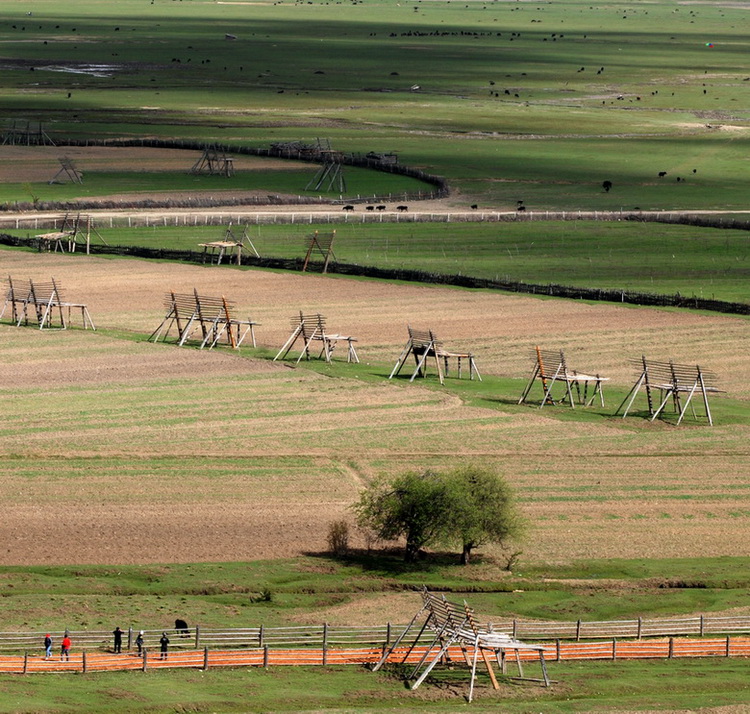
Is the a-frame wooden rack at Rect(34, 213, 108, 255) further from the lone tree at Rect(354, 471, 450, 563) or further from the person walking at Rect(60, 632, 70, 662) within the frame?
the person walking at Rect(60, 632, 70, 662)

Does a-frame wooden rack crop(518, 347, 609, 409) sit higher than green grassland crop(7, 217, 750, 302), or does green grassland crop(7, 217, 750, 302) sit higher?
green grassland crop(7, 217, 750, 302)

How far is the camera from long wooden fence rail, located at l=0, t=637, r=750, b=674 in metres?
40.2

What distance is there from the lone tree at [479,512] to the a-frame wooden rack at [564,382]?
64.0 ft

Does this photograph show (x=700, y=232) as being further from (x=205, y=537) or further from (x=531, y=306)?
(x=205, y=537)

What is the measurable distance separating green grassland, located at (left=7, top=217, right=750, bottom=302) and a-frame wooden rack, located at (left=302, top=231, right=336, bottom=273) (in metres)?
1.26

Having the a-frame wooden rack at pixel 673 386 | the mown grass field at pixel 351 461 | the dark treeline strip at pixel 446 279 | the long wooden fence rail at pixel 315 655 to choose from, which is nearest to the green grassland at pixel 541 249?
the mown grass field at pixel 351 461

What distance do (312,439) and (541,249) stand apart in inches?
1947

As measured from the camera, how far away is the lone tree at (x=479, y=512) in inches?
1977

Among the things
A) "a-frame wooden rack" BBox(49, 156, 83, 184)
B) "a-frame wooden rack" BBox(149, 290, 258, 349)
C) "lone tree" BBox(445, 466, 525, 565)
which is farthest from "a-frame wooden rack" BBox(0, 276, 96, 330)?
"a-frame wooden rack" BBox(49, 156, 83, 184)

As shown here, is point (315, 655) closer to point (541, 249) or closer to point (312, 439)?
point (312, 439)

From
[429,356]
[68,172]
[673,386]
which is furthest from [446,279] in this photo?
[68,172]

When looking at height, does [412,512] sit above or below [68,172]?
below

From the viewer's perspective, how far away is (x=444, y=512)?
5025 cm

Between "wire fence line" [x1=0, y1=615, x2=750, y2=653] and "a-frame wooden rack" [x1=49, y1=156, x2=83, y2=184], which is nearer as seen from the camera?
"wire fence line" [x1=0, y1=615, x2=750, y2=653]
